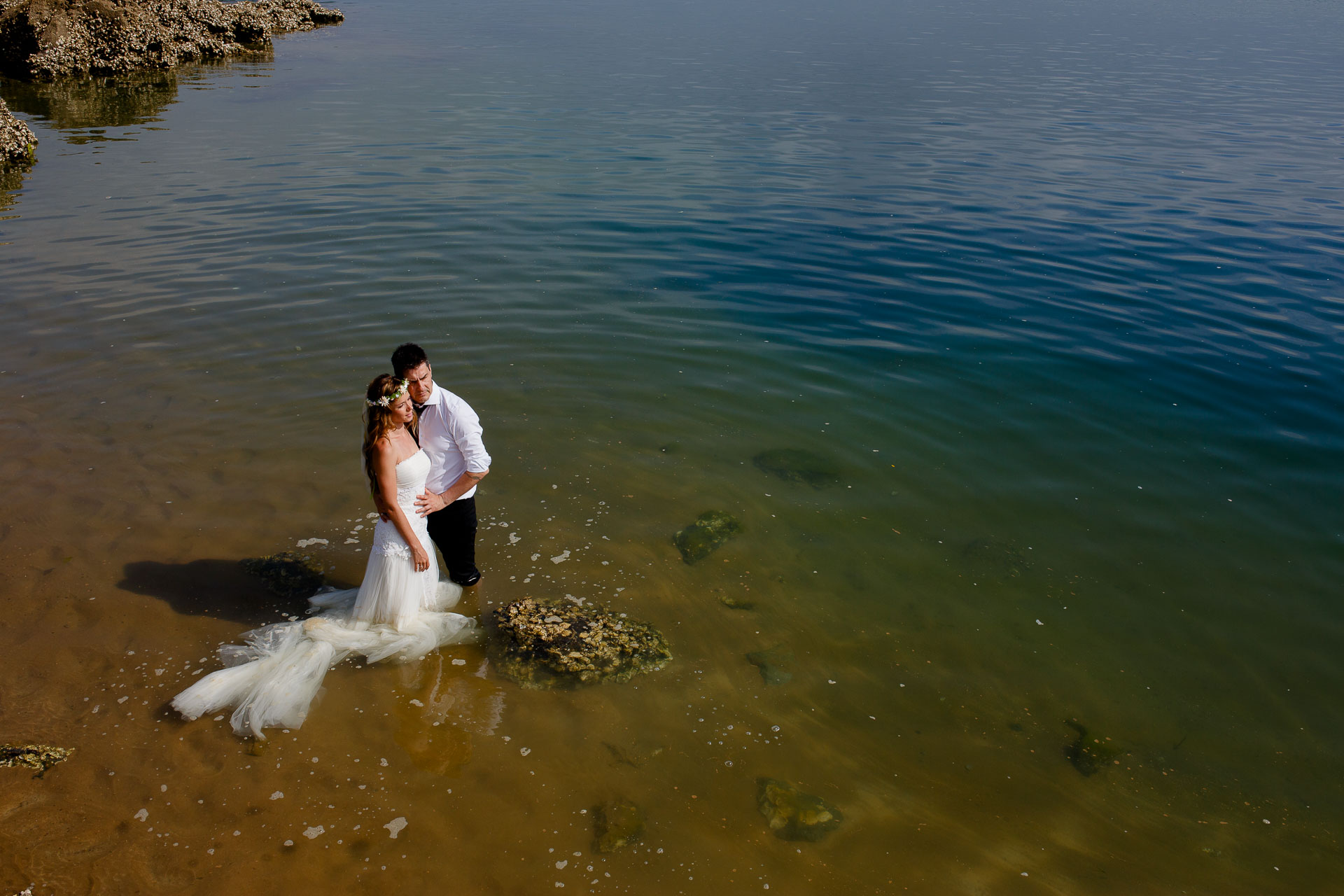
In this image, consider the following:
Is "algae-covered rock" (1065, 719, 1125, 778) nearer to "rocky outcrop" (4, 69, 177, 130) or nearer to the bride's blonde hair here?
the bride's blonde hair

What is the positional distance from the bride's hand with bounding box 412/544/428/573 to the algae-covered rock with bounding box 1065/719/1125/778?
453 cm

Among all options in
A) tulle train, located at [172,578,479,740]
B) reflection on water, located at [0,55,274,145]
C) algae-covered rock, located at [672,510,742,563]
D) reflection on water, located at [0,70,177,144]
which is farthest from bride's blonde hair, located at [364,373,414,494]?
reflection on water, located at [0,70,177,144]

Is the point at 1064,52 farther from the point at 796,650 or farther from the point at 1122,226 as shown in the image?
the point at 796,650

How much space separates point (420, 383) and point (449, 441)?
524 millimetres

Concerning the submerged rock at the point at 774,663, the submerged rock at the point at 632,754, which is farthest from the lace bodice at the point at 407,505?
the submerged rock at the point at 774,663

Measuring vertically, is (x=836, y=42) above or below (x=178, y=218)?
above

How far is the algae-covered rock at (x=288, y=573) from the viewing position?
6707 mm

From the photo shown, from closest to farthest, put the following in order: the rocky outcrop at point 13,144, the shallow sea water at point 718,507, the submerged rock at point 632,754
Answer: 1. the shallow sea water at point 718,507
2. the submerged rock at point 632,754
3. the rocky outcrop at point 13,144

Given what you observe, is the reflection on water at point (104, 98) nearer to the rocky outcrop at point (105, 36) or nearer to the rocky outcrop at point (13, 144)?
the rocky outcrop at point (105, 36)

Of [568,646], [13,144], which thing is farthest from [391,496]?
[13,144]

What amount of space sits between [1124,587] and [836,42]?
165 ft

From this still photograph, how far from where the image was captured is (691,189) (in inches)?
752

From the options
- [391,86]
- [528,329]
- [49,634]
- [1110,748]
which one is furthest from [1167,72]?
[49,634]

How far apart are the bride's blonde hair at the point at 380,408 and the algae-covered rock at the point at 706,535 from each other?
279cm
